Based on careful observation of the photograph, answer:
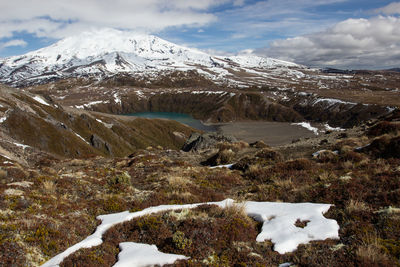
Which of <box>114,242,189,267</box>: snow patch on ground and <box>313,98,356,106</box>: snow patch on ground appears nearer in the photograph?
<box>114,242,189,267</box>: snow patch on ground

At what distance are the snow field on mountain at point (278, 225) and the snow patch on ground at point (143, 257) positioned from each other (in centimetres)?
3

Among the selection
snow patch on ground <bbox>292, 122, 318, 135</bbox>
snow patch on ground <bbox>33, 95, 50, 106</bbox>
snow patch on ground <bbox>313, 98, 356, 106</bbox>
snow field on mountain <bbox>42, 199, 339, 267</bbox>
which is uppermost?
snow patch on ground <bbox>33, 95, 50, 106</bbox>

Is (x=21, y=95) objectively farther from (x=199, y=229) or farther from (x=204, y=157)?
(x=199, y=229)

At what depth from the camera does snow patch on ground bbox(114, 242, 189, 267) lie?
18.5 feet

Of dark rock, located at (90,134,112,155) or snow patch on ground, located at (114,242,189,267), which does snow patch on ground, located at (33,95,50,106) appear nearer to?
dark rock, located at (90,134,112,155)

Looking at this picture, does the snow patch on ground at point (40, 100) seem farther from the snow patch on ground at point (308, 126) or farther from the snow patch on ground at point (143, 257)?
the snow patch on ground at point (308, 126)

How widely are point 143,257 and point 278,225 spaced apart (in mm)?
4181

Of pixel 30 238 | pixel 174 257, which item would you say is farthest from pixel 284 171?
pixel 30 238

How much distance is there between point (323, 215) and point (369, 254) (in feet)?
8.89

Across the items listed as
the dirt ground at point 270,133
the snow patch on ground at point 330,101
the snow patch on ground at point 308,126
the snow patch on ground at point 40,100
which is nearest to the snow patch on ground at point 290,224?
the snow patch on ground at point 40,100

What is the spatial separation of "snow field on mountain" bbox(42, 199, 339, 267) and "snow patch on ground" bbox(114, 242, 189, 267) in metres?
0.03

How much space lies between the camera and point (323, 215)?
768cm

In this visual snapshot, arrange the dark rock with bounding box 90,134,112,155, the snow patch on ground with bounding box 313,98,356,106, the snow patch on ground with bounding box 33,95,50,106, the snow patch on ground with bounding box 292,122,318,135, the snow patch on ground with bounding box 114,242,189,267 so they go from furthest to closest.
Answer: the snow patch on ground with bounding box 313,98,356,106, the snow patch on ground with bounding box 292,122,318,135, the snow patch on ground with bounding box 33,95,50,106, the dark rock with bounding box 90,134,112,155, the snow patch on ground with bounding box 114,242,189,267

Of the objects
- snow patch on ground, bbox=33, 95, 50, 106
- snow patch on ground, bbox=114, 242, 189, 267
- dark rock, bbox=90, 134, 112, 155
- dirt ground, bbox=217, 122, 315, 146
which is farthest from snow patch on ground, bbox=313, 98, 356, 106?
snow patch on ground, bbox=114, 242, 189, 267
